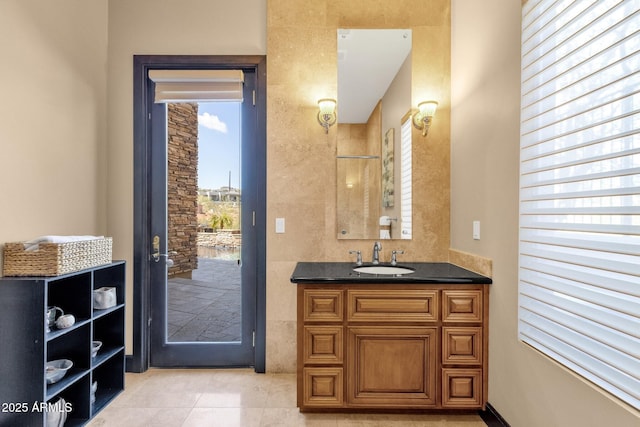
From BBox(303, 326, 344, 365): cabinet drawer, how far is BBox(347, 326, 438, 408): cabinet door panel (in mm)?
75

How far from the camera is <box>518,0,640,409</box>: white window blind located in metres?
1.09

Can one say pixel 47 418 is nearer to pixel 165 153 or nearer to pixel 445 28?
pixel 165 153

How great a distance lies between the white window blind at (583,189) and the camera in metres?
1.09

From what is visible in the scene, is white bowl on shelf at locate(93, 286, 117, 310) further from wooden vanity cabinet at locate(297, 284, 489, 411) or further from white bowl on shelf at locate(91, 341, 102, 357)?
wooden vanity cabinet at locate(297, 284, 489, 411)

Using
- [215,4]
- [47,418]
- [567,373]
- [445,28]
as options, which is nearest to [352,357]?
[567,373]

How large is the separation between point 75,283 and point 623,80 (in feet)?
9.34

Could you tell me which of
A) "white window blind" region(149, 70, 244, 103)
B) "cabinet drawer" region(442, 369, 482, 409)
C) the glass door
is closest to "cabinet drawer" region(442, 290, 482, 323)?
"cabinet drawer" region(442, 369, 482, 409)

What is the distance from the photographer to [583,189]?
50.5 inches

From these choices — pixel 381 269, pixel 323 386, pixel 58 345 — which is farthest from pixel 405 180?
pixel 58 345

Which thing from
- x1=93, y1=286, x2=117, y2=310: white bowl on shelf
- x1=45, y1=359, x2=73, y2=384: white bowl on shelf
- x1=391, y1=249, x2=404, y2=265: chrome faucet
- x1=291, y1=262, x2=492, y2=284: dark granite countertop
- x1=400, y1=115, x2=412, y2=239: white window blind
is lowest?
Result: x1=45, y1=359, x2=73, y2=384: white bowl on shelf

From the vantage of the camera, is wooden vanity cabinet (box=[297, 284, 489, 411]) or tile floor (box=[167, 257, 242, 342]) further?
tile floor (box=[167, 257, 242, 342])

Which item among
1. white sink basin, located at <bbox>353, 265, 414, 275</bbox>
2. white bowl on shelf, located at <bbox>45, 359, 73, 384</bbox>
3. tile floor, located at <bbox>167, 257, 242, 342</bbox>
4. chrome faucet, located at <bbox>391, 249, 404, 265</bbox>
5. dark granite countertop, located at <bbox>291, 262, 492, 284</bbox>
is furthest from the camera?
tile floor, located at <bbox>167, 257, 242, 342</bbox>

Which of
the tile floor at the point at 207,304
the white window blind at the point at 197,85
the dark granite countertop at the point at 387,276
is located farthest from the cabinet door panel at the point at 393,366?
the white window blind at the point at 197,85

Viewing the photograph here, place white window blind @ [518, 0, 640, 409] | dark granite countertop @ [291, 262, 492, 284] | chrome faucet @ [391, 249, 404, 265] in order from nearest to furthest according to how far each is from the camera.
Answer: white window blind @ [518, 0, 640, 409] < dark granite countertop @ [291, 262, 492, 284] < chrome faucet @ [391, 249, 404, 265]
